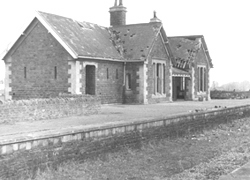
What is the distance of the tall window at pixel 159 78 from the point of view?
88.4ft

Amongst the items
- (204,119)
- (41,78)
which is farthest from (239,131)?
(41,78)

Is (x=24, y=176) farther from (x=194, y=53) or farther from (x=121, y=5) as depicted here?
(x=194, y=53)

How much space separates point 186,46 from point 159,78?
648cm

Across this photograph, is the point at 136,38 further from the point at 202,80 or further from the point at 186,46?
the point at 202,80

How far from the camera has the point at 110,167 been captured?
1133 centimetres

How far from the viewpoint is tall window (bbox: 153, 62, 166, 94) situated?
1061 inches

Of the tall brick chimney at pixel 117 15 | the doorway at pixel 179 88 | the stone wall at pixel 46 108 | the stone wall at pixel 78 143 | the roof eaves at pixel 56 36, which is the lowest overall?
the stone wall at pixel 78 143

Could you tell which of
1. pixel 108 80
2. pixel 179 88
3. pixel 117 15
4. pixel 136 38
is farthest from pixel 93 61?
pixel 179 88

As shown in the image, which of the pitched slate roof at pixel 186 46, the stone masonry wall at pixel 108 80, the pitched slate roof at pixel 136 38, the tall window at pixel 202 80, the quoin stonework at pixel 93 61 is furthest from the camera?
the tall window at pixel 202 80

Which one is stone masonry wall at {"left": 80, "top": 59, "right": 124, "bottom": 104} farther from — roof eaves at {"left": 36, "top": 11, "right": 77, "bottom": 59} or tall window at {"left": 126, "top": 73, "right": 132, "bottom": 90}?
roof eaves at {"left": 36, "top": 11, "right": 77, "bottom": 59}

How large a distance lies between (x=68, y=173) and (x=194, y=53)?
75.9 ft

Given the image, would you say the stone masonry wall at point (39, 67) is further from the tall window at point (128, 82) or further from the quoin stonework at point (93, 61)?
the tall window at point (128, 82)

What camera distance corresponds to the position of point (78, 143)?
1124 centimetres

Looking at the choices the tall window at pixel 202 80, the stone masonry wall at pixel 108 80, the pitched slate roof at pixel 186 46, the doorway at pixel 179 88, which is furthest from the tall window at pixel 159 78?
the tall window at pixel 202 80
